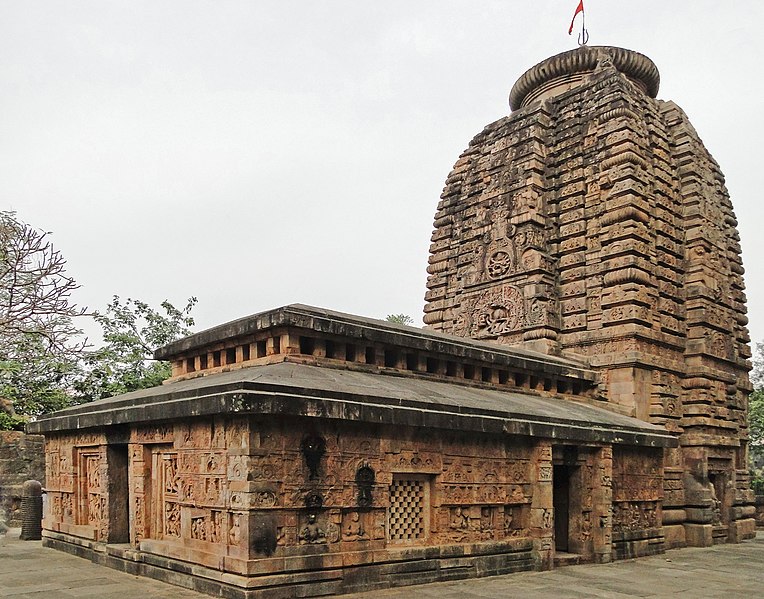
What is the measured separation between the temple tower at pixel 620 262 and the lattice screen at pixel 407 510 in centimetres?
699

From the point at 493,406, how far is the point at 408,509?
6.89 ft

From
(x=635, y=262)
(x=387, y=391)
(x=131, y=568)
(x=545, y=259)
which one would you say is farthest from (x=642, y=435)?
(x=131, y=568)

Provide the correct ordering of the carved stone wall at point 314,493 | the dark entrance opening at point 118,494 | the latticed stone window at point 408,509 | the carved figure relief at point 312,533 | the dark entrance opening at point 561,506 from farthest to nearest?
the dark entrance opening at point 561,506 → the dark entrance opening at point 118,494 → the latticed stone window at point 408,509 → the carved figure relief at point 312,533 → the carved stone wall at point 314,493

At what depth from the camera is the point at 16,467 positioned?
1772 centimetres

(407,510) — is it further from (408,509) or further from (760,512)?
(760,512)

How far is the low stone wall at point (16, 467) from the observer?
16953 mm

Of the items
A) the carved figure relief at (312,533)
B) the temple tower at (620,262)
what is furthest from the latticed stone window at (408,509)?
the temple tower at (620,262)

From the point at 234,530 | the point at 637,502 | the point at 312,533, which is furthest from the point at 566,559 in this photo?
the point at 234,530

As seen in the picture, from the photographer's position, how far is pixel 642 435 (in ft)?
46.9

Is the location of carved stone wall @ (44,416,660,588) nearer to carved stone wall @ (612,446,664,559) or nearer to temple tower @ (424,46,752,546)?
carved stone wall @ (612,446,664,559)

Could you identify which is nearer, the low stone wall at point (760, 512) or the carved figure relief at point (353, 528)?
Result: the carved figure relief at point (353, 528)

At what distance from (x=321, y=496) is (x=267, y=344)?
281 cm

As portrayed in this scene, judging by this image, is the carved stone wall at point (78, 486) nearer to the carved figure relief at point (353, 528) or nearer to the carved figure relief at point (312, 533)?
the carved figure relief at point (312, 533)

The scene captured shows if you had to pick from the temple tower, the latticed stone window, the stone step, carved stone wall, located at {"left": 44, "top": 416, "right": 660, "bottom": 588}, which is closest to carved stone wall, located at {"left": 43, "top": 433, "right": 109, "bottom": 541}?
carved stone wall, located at {"left": 44, "top": 416, "right": 660, "bottom": 588}
